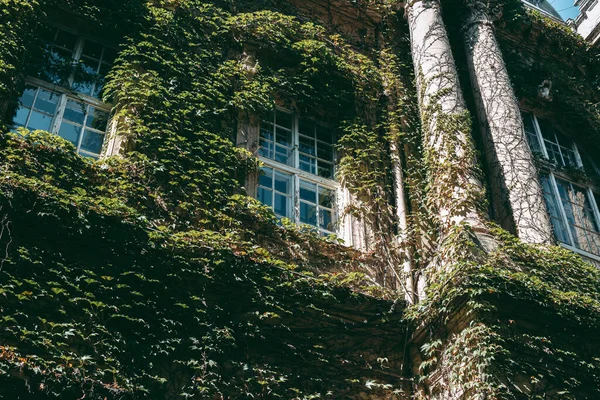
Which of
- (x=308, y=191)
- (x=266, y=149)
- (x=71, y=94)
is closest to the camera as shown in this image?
(x=71, y=94)

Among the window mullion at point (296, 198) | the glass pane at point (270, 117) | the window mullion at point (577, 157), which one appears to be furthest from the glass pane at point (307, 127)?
the window mullion at point (577, 157)

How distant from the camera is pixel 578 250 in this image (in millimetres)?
10430

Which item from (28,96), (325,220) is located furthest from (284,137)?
(28,96)

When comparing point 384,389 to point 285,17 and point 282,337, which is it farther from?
point 285,17

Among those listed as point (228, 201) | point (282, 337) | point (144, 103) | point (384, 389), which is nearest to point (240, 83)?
point (144, 103)

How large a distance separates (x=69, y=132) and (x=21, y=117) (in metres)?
0.57

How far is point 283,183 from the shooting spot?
921 cm

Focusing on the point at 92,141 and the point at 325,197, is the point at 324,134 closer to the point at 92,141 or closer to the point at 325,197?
the point at 325,197

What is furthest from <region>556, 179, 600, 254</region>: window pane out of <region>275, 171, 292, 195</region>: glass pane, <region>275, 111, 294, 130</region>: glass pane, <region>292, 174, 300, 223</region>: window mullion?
<region>275, 111, 294, 130</region>: glass pane

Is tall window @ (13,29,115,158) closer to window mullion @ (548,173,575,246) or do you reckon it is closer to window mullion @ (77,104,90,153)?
window mullion @ (77,104,90,153)

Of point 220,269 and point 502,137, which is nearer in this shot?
point 220,269

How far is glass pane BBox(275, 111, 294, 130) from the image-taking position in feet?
32.6

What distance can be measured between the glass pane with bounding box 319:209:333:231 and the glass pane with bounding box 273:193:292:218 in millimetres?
476

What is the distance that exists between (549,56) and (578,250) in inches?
183
